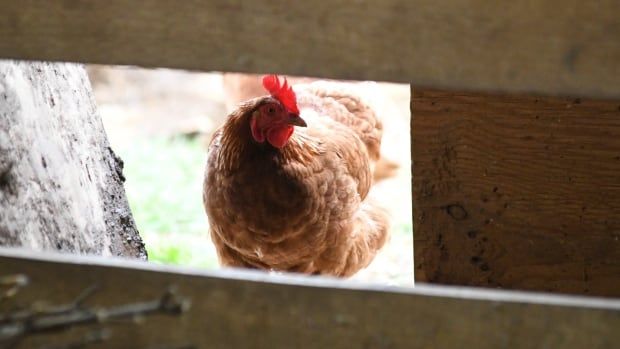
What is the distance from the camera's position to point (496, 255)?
179 centimetres

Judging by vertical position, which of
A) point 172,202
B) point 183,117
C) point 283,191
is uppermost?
point 183,117

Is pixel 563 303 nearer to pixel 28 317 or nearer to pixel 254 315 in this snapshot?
pixel 254 315

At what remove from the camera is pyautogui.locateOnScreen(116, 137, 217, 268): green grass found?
15.5ft

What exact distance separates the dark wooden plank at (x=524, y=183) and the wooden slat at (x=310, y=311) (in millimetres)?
705

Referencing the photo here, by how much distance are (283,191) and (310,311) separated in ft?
6.77

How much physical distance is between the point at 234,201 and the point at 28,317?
2.28 m

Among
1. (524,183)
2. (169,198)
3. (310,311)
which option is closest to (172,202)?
(169,198)

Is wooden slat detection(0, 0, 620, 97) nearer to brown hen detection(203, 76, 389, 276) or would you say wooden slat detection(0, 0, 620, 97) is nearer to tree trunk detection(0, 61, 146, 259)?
tree trunk detection(0, 61, 146, 259)

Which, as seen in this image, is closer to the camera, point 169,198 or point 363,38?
point 363,38

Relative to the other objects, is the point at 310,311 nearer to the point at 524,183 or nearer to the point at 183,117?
the point at 524,183

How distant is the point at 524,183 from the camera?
5.74ft

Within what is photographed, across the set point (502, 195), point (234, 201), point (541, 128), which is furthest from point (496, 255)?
point (234, 201)

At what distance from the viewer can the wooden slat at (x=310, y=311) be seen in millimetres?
1058

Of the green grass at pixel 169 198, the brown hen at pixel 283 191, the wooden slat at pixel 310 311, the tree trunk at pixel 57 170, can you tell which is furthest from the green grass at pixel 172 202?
the wooden slat at pixel 310 311
